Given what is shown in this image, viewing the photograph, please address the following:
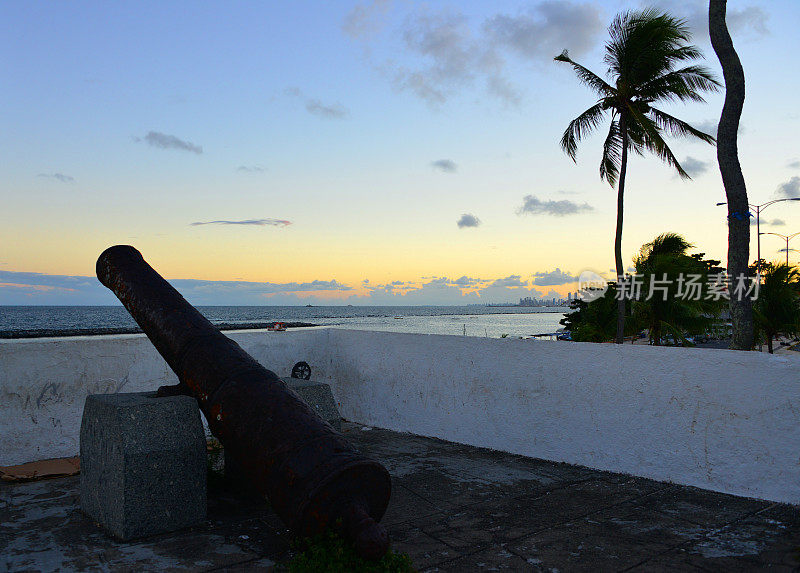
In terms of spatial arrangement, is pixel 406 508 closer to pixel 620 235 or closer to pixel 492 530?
pixel 492 530

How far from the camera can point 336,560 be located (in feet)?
11.2

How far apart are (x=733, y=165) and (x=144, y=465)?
28.0ft

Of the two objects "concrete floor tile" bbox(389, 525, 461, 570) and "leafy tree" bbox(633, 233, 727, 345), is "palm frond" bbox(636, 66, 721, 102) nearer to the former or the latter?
"leafy tree" bbox(633, 233, 727, 345)

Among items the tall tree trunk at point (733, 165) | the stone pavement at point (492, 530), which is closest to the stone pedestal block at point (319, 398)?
the stone pavement at point (492, 530)

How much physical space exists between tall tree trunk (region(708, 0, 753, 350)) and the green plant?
725cm

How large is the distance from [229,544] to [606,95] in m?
18.2

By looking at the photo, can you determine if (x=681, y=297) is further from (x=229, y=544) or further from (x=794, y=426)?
(x=229, y=544)

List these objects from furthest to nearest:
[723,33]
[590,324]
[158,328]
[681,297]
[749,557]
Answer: [590,324]
[681,297]
[723,33]
[158,328]
[749,557]

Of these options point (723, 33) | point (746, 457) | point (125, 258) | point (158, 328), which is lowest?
point (746, 457)

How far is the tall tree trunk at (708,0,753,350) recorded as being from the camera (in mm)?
8539

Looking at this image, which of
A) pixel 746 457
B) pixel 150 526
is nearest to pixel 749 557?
pixel 746 457

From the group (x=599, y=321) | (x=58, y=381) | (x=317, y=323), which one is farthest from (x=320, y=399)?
(x=317, y=323)

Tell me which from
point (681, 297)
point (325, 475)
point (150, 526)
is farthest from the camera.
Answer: point (681, 297)

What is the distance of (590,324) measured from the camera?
22.7m
